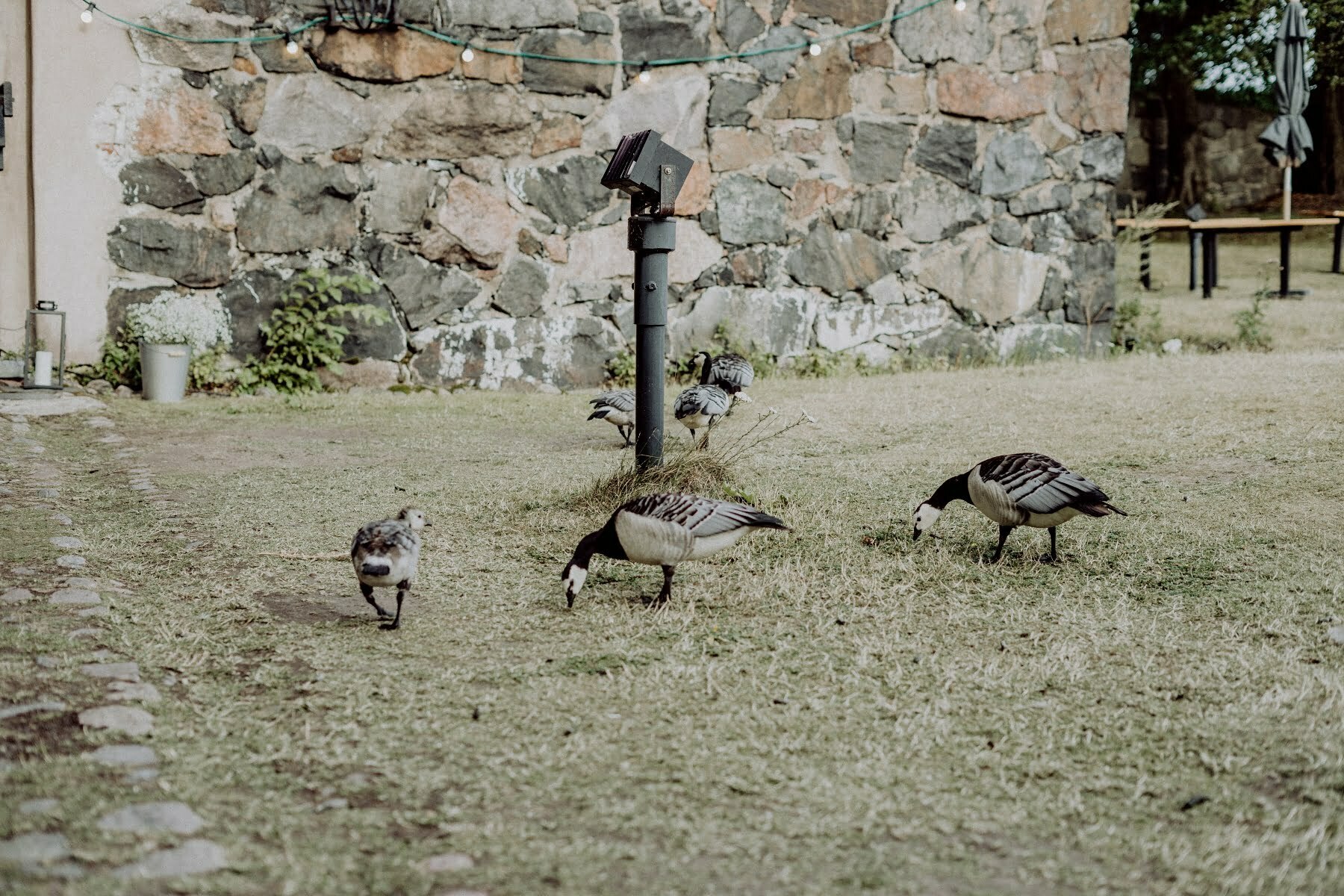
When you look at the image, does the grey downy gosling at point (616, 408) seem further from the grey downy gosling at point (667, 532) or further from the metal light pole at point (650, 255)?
the grey downy gosling at point (667, 532)

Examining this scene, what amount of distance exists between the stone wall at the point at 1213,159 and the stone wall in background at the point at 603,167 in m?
15.1

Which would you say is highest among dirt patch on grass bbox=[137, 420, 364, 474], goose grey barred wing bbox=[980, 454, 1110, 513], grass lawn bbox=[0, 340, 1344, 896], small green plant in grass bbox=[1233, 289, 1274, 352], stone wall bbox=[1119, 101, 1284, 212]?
stone wall bbox=[1119, 101, 1284, 212]

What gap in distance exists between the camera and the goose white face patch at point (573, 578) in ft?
13.5

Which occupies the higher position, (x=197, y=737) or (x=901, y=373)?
(x=901, y=373)

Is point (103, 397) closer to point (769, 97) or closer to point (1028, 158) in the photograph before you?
point (769, 97)

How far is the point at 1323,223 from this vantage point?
1441 centimetres

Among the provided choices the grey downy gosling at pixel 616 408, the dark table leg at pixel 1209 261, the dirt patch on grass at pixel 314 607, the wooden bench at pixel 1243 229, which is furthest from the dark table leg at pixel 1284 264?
the dirt patch on grass at pixel 314 607

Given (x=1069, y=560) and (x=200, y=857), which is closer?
(x=200, y=857)

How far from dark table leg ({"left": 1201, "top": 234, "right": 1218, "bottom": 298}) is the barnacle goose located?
9.71 metres

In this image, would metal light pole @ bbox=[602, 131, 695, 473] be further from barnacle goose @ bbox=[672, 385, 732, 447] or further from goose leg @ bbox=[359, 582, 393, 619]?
goose leg @ bbox=[359, 582, 393, 619]

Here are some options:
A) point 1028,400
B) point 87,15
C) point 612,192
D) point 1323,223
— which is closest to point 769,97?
point 612,192

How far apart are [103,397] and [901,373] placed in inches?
233

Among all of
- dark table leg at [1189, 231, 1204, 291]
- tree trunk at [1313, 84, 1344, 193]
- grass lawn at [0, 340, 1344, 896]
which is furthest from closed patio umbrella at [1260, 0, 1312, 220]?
grass lawn at [0, 340, 1344, 896]

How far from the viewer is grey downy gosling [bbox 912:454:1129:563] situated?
14.5ft
